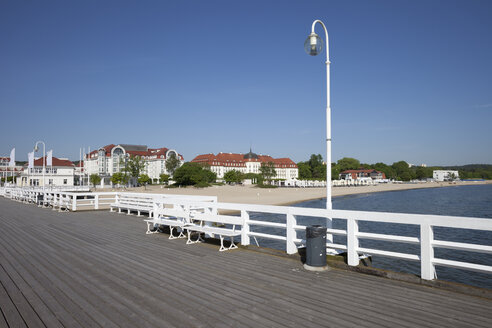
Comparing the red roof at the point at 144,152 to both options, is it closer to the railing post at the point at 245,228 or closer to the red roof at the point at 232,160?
the red roof at the point at 232,160

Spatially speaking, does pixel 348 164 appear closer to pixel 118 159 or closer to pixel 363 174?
pixel 363 174

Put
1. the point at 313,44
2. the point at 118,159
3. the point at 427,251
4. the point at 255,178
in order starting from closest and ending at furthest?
the point at 427,251 < the point at 313,44 < the point at 255,178 < the point at 118,159

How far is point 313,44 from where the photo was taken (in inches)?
296

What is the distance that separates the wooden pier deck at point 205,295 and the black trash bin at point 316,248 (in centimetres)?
21

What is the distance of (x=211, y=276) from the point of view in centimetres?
565

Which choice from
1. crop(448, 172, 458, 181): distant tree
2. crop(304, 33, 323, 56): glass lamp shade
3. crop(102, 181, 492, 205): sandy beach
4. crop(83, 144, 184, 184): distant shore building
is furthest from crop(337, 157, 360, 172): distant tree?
crop(304, 33, 323, 56): glass lamp shade

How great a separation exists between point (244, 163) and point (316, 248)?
143914 mm

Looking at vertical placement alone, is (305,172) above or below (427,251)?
above

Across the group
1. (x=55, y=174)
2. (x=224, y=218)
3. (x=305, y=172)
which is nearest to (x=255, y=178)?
(x=305, y=172)

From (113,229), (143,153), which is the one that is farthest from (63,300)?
(143,153)

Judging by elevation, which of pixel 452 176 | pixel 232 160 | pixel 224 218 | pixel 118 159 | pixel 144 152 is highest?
pixel 144 152

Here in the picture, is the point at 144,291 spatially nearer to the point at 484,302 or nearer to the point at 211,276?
the point at 211,276

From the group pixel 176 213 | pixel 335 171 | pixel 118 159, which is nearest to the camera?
pixel 176 213

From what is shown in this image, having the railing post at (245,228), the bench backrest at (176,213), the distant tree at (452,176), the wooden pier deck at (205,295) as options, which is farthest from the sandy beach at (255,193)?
the distant tree at (452,176)
